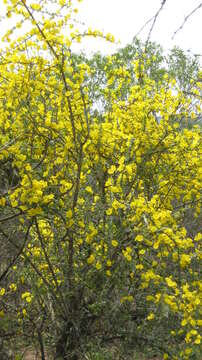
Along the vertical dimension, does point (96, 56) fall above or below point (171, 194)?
above

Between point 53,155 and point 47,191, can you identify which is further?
point 53,155

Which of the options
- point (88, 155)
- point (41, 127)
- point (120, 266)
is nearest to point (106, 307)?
point (120, 266)

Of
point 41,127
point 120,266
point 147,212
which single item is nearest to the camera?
point 147,212

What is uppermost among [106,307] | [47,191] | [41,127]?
[41,127]

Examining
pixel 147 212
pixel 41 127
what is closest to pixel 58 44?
pixel 41 127

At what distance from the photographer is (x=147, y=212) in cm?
261

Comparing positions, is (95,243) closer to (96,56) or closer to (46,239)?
(46,239)

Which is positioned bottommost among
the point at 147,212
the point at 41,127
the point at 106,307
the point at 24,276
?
the point at 106,307

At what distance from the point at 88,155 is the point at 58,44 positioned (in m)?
0.94

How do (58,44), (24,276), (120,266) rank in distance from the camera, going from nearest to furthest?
1. (58,44)
2. (120,266)
3. (24,276)

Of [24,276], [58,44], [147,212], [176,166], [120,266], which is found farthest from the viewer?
[24,276]

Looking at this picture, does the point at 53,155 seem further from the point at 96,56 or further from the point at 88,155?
the point at 96,56

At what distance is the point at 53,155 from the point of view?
3.34 metres

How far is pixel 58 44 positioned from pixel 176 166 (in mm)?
1375
